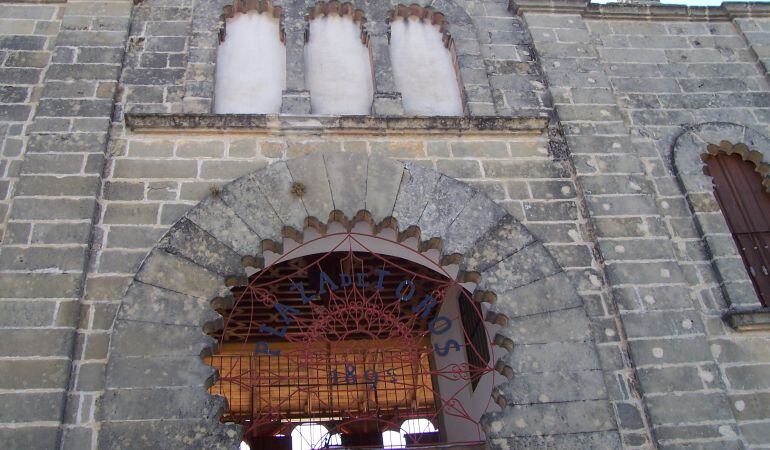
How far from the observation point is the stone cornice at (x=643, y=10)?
6.64 metres

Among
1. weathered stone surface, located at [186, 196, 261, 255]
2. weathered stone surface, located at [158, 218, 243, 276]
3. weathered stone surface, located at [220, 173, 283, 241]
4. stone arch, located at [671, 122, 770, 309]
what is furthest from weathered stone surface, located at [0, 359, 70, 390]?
stone arch, located at [671, 122, 770, 309]

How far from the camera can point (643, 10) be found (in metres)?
6.88

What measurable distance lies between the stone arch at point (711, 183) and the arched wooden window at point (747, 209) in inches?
Answer: 3.1

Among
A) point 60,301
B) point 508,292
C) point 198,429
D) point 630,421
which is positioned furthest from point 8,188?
point 630,421

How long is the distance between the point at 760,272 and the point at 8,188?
5636 millimetres

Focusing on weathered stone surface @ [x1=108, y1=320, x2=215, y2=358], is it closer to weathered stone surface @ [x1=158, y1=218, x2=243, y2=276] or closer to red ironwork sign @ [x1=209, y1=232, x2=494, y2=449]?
red ironwork sign @ [x1=209, y1=232, x2=494, y2=449]

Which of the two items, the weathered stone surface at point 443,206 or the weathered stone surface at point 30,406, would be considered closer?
the weathered stone surface at point 30,406

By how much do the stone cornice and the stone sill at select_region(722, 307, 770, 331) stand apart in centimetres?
326

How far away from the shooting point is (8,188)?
5031mm

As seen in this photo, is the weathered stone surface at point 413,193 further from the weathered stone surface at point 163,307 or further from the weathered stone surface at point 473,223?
the weathered stone surface at point 163,307

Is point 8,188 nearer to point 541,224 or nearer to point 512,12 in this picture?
point 541,224

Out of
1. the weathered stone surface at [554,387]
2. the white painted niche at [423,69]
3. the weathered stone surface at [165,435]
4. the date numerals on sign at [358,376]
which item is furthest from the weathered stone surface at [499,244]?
the weathered stone surface at [165,435]

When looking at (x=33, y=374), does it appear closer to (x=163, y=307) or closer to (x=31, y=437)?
(x=31, y=437)

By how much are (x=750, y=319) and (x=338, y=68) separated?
3.75m
